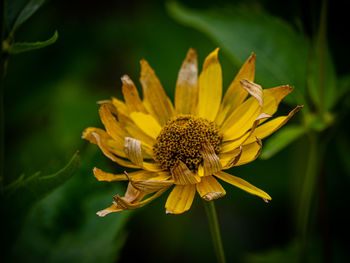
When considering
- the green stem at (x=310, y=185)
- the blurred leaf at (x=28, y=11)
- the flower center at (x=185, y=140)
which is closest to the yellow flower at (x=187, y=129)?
the flower center at (x=185, y=140)

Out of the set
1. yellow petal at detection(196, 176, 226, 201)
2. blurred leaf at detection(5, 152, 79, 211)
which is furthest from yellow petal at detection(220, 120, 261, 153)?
blurred leaf at detection(5, 152, 79, 211)

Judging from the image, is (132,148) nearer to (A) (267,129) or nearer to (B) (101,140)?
(B) (101,140)

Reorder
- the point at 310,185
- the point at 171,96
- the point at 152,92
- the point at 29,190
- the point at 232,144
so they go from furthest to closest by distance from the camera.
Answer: the point at 171,96 < the point at 310,185 < the point at 152,92 < the point at 232,144 < the point at 29,190

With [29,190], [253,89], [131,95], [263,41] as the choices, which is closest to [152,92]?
[131,95]

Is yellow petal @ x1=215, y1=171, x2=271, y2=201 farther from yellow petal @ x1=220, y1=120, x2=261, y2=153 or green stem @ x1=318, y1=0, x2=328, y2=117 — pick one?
green stem @ x1=318, y1=0, x2=328, y2=117

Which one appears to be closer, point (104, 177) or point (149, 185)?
point (149, 185)

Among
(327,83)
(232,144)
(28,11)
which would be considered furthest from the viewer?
(327,83)
